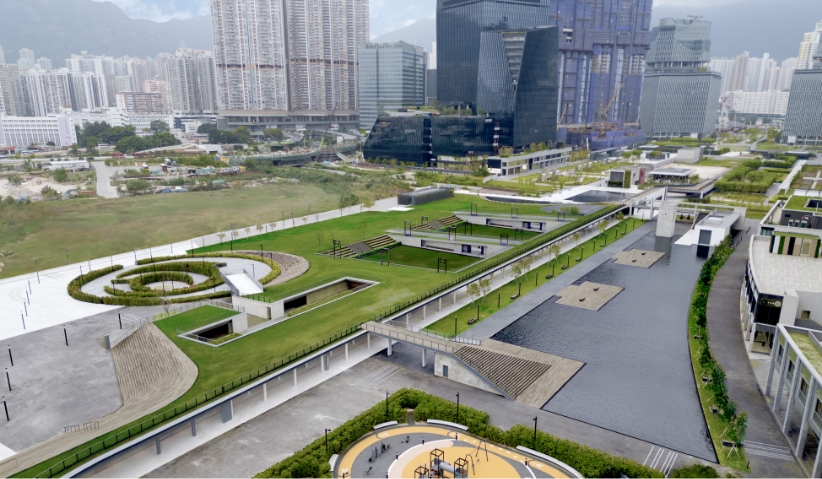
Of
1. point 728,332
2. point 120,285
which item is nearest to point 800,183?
point 728,332

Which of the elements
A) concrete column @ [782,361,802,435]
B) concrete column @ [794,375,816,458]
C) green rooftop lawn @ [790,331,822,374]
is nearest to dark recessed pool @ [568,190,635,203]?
green rooftop lawn @ [790,331,822,374]

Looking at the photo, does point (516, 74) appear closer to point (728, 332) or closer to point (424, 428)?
point (728, 332)

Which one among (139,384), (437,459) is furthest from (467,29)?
(437,459)

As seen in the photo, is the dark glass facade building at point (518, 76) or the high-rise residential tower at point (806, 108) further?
the high-rise residential tower at point (806, 108)

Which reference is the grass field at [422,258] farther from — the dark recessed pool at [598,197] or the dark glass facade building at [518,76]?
the dark glass facade building at [518,76]

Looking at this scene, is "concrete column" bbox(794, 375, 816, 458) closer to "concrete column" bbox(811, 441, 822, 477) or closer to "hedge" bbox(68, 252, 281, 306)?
"concrete column" bbox(811, 441, 822, 477)

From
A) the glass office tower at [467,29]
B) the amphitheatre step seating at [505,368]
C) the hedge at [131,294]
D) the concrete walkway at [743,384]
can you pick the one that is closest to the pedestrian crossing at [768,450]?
the concrete walkway at [743,384]
